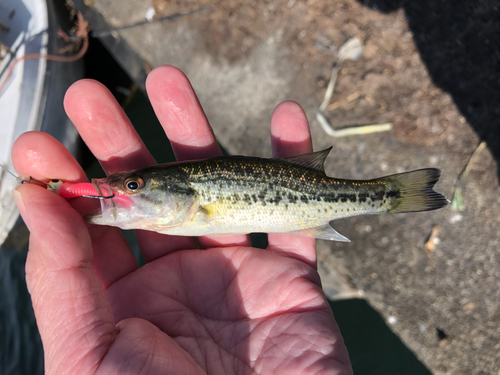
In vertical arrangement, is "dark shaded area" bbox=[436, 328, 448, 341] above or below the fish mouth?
below

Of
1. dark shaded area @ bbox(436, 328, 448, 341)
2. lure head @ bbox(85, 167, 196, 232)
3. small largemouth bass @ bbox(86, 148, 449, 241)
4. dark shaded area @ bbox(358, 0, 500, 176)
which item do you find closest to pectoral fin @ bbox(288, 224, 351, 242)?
small largemouth bass @ bbox(86, 148, 449, 241)

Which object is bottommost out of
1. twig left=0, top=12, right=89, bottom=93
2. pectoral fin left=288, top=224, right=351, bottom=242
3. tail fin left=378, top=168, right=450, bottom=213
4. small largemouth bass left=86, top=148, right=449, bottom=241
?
pectoral fin left=288, top=224, right=351, bottom=242

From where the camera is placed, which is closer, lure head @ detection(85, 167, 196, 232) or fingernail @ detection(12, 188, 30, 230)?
fingernail @ detection(12, 188, 30, 230)

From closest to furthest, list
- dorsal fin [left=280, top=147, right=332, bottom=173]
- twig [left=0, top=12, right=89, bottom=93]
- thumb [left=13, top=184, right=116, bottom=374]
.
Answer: thumb [left=13, top=184, right=116, bottom=374], dorsal fin [left=280, top=147, right=332, bottom=173], twig [left=0, top=12, right=89, bottom=93]

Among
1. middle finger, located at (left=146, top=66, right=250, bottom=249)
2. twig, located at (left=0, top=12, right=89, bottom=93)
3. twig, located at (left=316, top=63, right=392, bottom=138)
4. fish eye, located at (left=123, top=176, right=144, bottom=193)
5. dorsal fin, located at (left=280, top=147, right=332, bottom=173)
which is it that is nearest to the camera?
fish eye, located at (left=123, top=176, right=144, bottom=193)

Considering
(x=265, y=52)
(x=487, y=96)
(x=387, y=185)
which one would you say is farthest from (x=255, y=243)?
(x=487, y=96)

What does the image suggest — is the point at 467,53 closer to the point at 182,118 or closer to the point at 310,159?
the point at 310,159

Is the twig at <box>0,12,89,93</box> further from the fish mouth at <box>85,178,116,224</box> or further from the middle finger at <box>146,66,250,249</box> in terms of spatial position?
the fish mouth at <box>85,178,116,224</box>

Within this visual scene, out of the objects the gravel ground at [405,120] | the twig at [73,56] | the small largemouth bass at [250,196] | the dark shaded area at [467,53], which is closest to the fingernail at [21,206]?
the small largemouth bass at [250,196]
